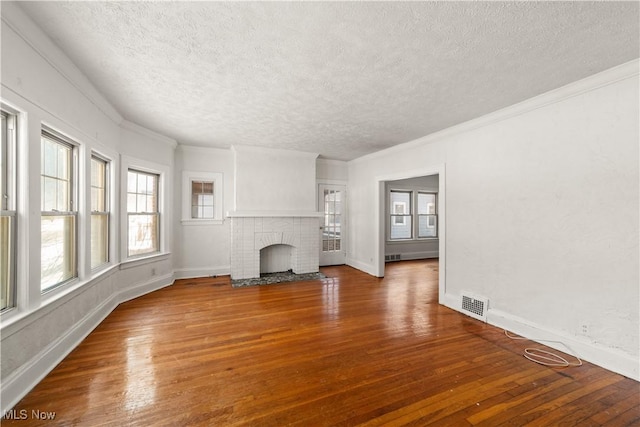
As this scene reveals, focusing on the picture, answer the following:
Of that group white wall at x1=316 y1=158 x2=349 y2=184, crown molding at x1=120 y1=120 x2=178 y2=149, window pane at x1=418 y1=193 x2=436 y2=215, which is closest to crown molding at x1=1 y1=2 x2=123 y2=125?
crown molding at x1=120 y1=120 x2=178 y2=149

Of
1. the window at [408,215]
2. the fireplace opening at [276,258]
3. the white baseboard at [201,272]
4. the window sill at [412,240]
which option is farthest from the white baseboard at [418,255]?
the white baseboard at [201,272]

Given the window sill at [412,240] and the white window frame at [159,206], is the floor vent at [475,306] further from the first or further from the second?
the white window frame at [159,206]

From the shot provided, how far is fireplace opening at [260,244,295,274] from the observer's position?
561 centimetres

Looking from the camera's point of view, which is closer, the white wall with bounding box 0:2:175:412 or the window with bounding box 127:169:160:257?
the white wall with bounding box 0:2:175:412

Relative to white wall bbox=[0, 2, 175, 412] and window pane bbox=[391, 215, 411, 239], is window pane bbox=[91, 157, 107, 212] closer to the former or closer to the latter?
white wall bbox=[0, 2, 175, 412]

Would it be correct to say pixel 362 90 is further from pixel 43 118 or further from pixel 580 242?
pixel 43 118

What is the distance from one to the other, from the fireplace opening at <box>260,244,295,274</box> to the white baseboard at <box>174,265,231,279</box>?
0.75 meters

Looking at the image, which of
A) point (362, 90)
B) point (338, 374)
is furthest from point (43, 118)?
point (338, 374)

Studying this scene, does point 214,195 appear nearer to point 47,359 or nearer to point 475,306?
point 47,359

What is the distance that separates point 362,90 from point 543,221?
2360 mm

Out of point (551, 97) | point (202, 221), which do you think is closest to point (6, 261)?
point (202, 221)

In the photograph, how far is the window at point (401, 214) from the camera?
24.6ft

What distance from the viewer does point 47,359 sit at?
211cm

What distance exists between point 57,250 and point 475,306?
185 inches
